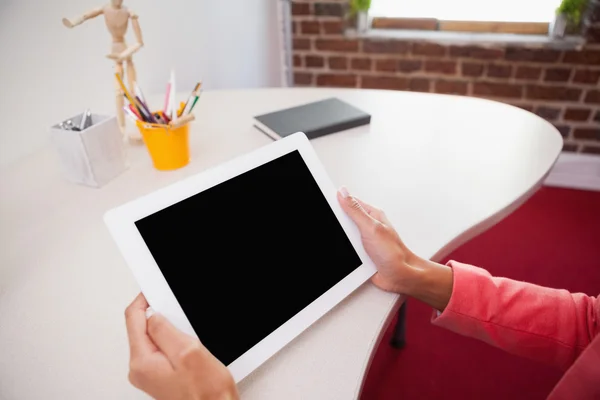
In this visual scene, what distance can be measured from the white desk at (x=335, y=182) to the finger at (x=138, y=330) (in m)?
0.06

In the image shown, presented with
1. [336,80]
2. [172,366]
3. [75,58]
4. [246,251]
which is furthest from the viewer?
[336,80]

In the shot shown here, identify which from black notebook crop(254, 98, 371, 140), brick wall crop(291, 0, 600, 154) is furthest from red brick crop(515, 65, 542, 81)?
black notebook crop(254, 98, 371, 140)

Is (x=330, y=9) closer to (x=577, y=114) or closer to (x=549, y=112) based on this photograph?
(x=549, y=112)

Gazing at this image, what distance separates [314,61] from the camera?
6.97 ft

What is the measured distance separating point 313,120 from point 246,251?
1.71 feet

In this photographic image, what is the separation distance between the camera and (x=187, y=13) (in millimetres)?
1378

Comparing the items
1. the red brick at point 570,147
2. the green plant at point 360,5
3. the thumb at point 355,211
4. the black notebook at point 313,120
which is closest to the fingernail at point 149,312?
the thumb at point 355,211

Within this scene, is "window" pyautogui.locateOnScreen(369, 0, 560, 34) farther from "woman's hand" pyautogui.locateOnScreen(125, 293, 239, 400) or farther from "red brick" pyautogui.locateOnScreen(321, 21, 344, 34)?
"woman's hand" pyautogui.locateOnScreen(125, 293, 239, 400)

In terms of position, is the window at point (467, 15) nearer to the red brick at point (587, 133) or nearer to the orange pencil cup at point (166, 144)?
the red brick at point (587, 133)

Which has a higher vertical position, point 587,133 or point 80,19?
point 80,19

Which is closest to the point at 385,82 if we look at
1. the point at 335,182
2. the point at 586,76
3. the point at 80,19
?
the point at 586,76

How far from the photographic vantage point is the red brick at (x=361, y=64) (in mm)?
2062

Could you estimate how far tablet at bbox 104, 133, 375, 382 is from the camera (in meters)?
0.43

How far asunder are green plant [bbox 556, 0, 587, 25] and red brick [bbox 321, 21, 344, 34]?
3.04ft
